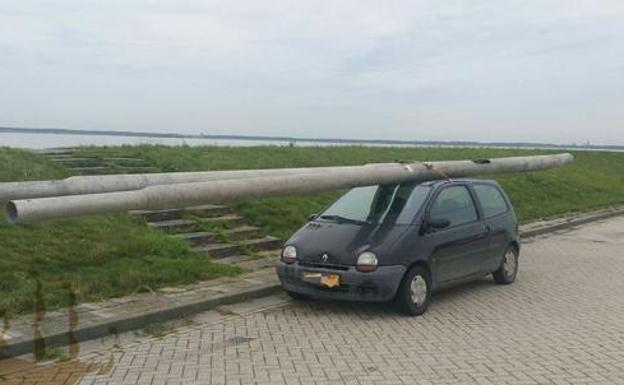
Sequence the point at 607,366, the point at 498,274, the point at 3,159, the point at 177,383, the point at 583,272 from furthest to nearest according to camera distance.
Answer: the point at 3,159, the point at 583,272, the point at 498,274, the point at 607,366, the point at 177,383

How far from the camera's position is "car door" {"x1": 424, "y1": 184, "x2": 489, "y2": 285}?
816 centimetres

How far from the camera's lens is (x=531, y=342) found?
6.67 m

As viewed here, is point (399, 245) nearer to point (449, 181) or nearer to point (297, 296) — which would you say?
point (297, 296)

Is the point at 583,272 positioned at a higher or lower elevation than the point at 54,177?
lower

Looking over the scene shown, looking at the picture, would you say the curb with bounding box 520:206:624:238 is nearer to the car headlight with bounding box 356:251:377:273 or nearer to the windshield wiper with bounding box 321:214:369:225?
the windshield wiper with bounding box 321:214:369:225

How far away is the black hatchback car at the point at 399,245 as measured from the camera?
755 cm

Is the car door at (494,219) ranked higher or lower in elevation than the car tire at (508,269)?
higher

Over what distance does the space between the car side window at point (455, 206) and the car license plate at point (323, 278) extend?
147 cm

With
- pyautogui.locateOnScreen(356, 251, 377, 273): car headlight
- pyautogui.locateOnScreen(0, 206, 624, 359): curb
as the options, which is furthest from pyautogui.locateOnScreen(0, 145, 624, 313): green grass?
pyautogui.locateOnScreen(356, 251, 377, 273): car headlight

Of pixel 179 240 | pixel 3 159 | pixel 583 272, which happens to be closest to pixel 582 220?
→ pixel 583 272

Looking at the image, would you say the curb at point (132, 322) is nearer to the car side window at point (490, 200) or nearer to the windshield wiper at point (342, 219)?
the windshield wiper at point (342, 219)

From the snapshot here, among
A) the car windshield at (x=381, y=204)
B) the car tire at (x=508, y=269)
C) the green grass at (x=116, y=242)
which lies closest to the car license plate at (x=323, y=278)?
the car windshield at (x=381, y=204)

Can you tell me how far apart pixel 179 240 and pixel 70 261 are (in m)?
1.75

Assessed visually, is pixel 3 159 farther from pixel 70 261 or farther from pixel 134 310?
pixel 134 310
